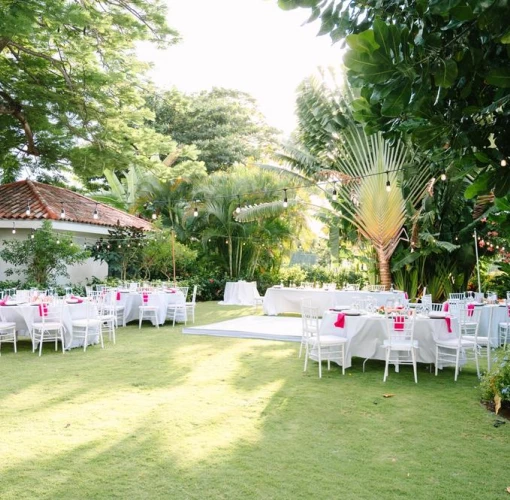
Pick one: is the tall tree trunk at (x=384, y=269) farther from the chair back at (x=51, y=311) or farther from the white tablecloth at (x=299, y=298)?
the chair back at (x=51, y=311)

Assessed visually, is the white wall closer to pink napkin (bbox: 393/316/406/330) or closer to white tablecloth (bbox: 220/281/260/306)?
white tablecloth (bbox: 220/281/260/306)

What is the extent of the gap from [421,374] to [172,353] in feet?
13.5

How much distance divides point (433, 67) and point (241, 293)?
1593 cm

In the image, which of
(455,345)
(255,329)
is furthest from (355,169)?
(455,345)

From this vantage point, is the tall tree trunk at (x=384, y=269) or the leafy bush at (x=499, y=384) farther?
the tall tree trunk at (x=384, y=269)

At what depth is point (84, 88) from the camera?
13.0 meters

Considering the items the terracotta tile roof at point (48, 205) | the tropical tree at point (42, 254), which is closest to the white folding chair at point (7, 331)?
the tropical tree at point (42, 254)

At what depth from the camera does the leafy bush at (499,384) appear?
209 inches

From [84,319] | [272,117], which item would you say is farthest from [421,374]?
[272,117]

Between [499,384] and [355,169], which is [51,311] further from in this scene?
[355,169]

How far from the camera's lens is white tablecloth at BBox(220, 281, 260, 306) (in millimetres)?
17719

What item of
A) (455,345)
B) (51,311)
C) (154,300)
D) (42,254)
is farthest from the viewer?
(42,254)

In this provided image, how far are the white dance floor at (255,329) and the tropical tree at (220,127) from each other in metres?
15.0

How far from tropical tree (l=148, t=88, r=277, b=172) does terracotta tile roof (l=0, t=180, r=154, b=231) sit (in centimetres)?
947
